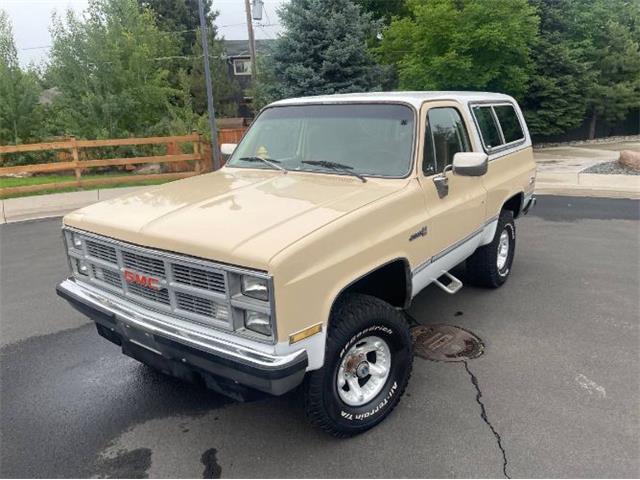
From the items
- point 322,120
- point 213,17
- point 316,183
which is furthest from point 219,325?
point 213,17

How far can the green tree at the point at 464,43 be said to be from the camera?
13.2m

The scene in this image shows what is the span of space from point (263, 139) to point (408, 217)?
5.31 feet

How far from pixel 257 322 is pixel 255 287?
186mm

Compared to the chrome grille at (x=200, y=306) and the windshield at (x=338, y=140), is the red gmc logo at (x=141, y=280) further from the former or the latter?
the windshield at (x=338, y=140)

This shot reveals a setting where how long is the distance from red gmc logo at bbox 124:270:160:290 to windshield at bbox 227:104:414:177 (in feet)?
4.83

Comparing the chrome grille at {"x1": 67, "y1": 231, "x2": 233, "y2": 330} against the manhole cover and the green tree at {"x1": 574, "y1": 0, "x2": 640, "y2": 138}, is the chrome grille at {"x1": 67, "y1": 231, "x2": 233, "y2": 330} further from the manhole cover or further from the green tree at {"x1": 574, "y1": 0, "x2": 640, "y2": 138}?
the green tree at {"x1": 574, "y1": 0, "x2": 640, "y2": 138}

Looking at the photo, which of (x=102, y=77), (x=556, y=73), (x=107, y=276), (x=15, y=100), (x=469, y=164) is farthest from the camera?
(x=556, y=73)

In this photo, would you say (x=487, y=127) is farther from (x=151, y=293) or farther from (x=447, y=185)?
(x=151, y=293)

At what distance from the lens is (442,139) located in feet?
12.6

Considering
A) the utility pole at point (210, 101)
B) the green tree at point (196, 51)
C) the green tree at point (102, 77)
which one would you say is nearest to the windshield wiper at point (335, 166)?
the utility pole at point (210, 101)

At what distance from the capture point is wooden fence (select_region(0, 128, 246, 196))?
11.9 m

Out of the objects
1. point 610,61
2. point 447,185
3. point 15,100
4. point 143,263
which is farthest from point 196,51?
point 143,263

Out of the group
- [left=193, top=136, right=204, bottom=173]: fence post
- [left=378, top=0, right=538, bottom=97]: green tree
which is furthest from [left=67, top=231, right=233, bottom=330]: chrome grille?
[left=378, top=0, right=538, bottom=97]: green tree

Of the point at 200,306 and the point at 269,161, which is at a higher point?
the point at 269,161
